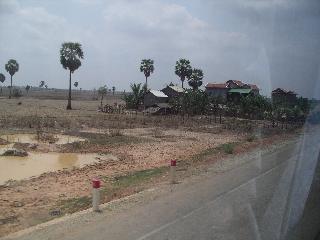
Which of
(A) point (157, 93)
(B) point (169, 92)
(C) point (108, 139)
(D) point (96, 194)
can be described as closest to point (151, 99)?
(A) point (157, 93)

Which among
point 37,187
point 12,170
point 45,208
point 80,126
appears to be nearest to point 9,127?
point 80,126

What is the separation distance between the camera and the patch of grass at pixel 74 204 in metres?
12.0

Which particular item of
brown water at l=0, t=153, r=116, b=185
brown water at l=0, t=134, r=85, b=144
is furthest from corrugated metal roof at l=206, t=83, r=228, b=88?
brown water at l=0, t=153, r=116, b=185

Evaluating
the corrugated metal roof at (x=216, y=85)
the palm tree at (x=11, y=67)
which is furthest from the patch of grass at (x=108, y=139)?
the palm tree at (x=11, y=67)

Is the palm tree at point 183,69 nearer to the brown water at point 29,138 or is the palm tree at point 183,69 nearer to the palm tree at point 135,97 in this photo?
the palm tree at point 135,97

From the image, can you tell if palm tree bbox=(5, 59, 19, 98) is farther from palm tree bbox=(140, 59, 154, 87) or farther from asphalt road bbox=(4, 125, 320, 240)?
asphalt road bbox=(4, 125, 320, 240)

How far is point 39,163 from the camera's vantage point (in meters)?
22.2

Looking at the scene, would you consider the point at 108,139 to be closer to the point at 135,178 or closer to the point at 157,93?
the point at 135,178

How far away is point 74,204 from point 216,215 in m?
4.18

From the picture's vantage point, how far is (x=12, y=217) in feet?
37.3

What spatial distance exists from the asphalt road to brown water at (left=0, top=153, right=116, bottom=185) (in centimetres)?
769

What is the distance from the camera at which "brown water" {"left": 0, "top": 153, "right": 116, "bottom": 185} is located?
63.5ft

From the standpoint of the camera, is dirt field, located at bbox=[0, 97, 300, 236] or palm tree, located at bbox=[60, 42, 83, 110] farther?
palm tree, located at bbox=[60, 42, 83, 110]

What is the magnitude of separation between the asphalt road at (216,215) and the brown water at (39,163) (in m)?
7.69
